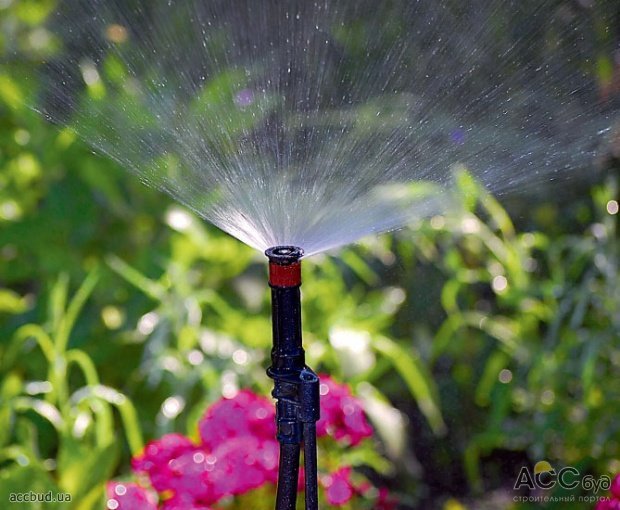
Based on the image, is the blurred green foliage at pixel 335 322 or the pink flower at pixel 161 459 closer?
the pink flower at pixel 161 459

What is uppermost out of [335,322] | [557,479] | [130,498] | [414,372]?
[335,322]

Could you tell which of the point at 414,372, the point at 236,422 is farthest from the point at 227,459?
the point at 414,372

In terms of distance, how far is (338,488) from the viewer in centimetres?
151

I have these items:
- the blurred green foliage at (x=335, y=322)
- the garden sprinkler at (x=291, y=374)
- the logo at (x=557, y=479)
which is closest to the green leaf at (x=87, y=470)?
the blurred green foliage at (x=335, y=322)

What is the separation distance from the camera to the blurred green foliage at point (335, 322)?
78.2 inches

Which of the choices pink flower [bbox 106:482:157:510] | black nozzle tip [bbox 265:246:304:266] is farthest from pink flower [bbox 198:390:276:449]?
black nozzle tip [bbox 265:246:304:266]

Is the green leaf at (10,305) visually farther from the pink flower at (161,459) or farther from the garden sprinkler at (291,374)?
the garden sprinkler at (291,374)

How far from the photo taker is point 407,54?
1.42 meters

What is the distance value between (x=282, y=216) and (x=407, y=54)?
416 millimetres

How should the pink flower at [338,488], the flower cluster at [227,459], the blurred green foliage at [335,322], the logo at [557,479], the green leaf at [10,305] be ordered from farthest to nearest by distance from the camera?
the green leaf at [10,305] < the blurred green foliage at [335,322] < the logo at [557,479] < the pink flower at [338,488] < the flower cluster at [227,459]

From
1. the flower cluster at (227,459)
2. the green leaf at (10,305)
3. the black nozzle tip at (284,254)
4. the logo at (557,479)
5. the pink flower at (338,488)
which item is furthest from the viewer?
the green leaf at (10,305)

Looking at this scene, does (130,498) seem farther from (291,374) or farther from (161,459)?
(291,374)

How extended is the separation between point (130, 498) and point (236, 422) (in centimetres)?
18

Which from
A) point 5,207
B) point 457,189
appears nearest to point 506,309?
point 457,189
